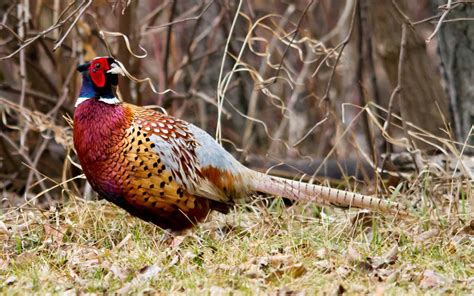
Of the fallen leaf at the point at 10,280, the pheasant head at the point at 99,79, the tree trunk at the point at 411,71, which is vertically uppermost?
the pheasant head at the point at 99,79

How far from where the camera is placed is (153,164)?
5.27m

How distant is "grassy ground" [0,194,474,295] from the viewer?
4.20 m

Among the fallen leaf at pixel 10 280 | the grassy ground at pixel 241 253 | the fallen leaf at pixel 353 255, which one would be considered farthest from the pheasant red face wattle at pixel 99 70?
the fallen leaf at pixel 353 255

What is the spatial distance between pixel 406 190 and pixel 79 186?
9.81ft

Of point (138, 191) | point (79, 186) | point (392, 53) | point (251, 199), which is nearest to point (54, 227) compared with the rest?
point (138, 191)

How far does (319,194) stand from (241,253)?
1.14 m

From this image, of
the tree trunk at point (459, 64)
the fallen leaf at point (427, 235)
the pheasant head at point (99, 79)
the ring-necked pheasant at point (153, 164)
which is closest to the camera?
the fallen leaf at point (427, 235)

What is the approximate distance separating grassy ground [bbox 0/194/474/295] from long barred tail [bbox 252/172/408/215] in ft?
0.22

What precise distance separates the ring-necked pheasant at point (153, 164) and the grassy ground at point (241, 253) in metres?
0.13

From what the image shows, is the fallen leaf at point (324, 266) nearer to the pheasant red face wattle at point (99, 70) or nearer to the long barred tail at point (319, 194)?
the long barred tail at point (319, 194)

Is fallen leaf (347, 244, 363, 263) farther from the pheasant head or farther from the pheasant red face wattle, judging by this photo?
the pheasant red face wattle

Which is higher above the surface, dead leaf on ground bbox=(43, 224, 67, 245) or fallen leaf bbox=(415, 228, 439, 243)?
dead leaf on ground bbox=(43, 224, 67, 245)

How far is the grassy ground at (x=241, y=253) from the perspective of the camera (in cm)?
420

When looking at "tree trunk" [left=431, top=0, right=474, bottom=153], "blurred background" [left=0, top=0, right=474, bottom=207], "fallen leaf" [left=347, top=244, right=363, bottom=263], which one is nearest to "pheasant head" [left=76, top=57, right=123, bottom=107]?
"blurred background" [left=0, top=0, right=474, bottom=207]
